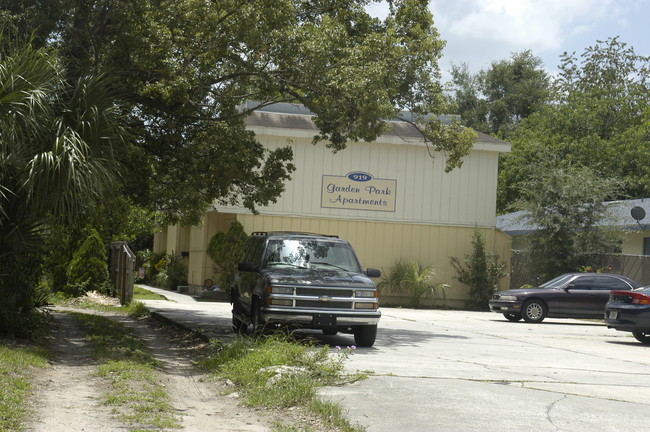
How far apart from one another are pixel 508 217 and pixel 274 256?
2501cm

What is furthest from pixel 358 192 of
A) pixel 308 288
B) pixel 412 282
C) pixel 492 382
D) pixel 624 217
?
pixel 492 382

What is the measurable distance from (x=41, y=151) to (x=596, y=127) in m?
42.5

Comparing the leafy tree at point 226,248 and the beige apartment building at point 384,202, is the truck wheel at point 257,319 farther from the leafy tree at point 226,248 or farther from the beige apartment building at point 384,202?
the beige apartment building at point 384,202

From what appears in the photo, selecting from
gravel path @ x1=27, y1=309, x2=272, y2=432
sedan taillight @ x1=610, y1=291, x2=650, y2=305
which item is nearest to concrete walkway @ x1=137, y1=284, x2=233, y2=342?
gravel path @ x1=27, y1=309, x2=272, y2=432

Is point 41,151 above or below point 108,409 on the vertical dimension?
above

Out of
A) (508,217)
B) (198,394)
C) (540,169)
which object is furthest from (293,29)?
(508,217)

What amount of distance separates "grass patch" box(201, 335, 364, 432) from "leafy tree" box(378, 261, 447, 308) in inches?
747

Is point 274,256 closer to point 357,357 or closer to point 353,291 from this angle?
point 353,291

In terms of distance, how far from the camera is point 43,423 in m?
7.50

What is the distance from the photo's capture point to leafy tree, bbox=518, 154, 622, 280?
1148 inches

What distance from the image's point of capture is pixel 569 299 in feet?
80.6

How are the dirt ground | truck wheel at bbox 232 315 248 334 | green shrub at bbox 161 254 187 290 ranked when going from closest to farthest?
the dirt ground → truck wheel at bbox 232 315 248 334 → green shrub at bbox 161 254 187 290

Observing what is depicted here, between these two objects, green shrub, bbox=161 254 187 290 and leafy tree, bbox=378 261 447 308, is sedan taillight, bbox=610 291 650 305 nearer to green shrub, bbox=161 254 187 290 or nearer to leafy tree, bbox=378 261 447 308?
leafy tree, bbox=378 261 447 308

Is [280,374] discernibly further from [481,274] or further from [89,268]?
[481,274]
